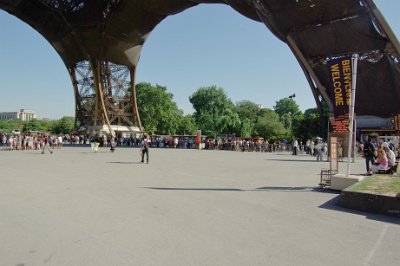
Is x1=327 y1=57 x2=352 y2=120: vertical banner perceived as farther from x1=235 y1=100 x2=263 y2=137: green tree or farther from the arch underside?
x1=235 y1=100 x2=263 y2=137: green tree

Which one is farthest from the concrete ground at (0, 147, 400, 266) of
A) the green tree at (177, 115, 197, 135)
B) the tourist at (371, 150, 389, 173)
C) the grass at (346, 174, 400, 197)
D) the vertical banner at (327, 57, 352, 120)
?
the green tree at (177, 115, 197, 135)

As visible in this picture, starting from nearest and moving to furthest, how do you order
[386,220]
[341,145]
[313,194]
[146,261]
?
[146,261]
[386,220]
[313,194]
[341,145]

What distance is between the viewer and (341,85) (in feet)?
35.4

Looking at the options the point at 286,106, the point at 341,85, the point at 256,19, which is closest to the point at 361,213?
the point at 341,85

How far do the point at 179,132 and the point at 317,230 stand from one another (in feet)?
257

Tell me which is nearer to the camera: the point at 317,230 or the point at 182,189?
the point at 317,230

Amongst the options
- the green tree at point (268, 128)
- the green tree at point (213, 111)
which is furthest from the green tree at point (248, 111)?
the green tree at point (213, 111)

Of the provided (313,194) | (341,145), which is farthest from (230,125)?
(313,194)

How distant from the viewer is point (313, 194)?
9273 mm

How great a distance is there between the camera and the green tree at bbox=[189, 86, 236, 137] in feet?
250

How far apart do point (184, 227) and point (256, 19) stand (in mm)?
29254

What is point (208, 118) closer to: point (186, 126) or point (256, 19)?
point (186, 126)

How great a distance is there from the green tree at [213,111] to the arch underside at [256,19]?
88.6 feet

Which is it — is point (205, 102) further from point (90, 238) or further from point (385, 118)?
point (90, 238)
